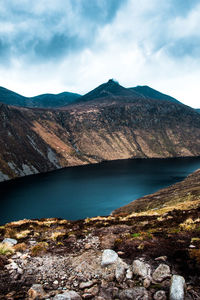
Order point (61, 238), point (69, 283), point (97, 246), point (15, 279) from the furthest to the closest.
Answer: point (61, 238)
point (97, 246)
point (15, 279)
point (69, 283)

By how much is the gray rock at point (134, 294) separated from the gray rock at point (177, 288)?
0.91 meters

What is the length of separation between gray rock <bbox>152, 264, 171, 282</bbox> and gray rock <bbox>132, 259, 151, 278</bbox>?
1.15 ft

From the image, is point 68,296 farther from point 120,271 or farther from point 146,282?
point 146,282

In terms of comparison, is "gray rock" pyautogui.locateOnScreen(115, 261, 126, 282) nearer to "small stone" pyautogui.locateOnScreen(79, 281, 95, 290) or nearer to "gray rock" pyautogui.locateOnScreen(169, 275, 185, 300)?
"small stone" pyautogui.locateOnScreen(79, 281, 95, 290)

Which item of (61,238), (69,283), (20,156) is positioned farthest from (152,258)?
(20,156)

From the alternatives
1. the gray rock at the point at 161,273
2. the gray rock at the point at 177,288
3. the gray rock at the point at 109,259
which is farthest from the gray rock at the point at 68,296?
the gray rock at the point at 177,288

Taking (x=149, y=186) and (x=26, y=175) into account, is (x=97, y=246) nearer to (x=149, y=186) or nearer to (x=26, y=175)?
(x=149, y=186)

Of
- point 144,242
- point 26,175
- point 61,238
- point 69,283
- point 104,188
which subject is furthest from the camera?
point 26,175

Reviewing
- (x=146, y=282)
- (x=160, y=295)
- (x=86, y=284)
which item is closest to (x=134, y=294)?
(x=146, y=282)

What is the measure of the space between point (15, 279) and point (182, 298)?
23.5 feet

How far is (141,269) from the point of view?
28.3 ft

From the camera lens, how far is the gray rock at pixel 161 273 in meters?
8.01

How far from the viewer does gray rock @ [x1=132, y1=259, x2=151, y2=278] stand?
27.6ft

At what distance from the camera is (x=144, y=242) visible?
11570 mm
